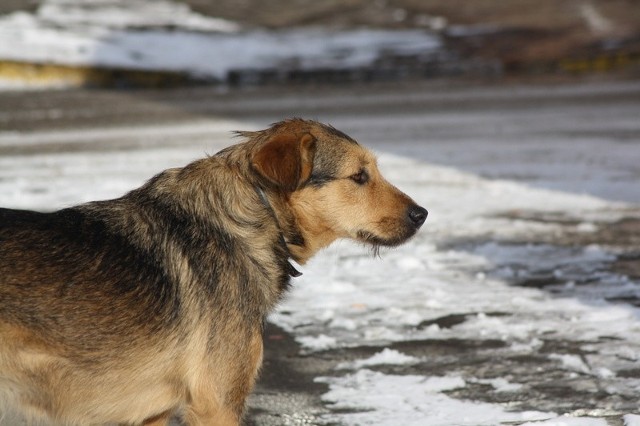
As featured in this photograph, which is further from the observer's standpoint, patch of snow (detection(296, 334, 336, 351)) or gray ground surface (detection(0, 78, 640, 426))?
patch of snow (detection(296, 334, 336, 351))

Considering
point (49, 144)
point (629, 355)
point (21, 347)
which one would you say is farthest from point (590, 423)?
point (49, 144)

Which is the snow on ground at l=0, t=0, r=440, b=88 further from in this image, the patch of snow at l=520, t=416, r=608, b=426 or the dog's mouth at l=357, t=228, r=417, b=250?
the patch of snow at l=520, t=416, r=608, b=426

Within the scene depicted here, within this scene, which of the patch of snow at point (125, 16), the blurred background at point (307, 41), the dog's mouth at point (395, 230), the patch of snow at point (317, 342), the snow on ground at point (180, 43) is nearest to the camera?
the dog's mouth at point (395, 230)

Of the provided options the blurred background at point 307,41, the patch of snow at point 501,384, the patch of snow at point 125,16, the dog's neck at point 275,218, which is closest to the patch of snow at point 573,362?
the patch of snow at point 501,384

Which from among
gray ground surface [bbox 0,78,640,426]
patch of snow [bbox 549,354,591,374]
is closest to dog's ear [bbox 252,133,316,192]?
gray ground surface [bbox 0,78,640,426]

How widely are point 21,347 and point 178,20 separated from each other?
20.7 meters

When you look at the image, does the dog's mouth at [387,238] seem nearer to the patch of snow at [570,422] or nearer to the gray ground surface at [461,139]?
the gray ground surface at [461,139]

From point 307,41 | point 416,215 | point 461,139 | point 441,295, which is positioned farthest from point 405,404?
point 307,41

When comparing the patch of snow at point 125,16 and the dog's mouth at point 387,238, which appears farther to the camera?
the patch of snow at point 125,16

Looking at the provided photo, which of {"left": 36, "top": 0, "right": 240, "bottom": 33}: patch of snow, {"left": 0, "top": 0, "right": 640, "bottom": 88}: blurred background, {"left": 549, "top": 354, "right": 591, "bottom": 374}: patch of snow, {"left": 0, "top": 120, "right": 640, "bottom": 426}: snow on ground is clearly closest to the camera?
{"left": 0, "top": 120, "right": 640, "bottom": 426}: snow on ground

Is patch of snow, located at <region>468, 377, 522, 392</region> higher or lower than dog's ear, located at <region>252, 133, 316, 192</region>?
lower

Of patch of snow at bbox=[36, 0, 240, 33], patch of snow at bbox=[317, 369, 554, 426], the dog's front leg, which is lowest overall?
patch of snow at bbox=[317, 369, 554, 426]

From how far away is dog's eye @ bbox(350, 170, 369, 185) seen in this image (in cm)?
533

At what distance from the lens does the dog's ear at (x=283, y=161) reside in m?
4.91
